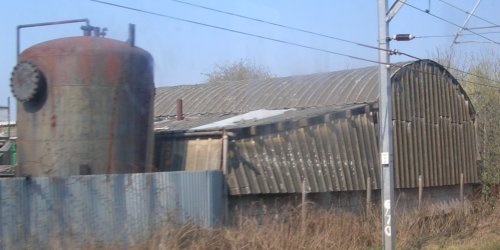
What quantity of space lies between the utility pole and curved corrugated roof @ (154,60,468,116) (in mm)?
5899

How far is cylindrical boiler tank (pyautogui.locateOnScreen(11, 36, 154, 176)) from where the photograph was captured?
12664 millimetres

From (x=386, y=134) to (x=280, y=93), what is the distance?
972 cm

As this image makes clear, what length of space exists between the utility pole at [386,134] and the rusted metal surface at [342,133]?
231 cm

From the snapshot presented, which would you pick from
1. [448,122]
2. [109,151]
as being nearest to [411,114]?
[448,122]

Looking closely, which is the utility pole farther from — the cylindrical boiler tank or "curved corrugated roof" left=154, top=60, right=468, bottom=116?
"curved corrugated roof" left=154, top=60, right=468, bottom=116

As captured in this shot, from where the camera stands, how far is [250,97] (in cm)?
2414

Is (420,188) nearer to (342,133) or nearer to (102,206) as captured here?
(342,133)

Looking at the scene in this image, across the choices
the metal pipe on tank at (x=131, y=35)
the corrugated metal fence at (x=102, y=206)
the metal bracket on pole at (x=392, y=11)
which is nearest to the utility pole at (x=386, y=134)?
the metal bracket on pole at (x=392, y=11)

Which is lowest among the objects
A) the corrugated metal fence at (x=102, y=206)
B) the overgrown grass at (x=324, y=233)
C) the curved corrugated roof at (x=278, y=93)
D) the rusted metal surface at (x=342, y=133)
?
the overgrown grass at (x=324, y=233)

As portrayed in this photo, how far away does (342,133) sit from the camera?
57.5ft

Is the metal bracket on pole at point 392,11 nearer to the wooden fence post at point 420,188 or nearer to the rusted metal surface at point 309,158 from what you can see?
the rusted metal surface at point 309,158

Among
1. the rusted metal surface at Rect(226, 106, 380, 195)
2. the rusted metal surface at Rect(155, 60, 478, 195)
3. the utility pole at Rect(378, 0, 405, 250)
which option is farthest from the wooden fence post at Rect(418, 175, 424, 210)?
the utility pole at Rect(378, 0, 405, 250)

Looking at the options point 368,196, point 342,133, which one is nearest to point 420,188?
point 368,196

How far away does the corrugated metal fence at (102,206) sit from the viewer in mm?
10148
